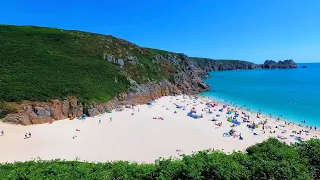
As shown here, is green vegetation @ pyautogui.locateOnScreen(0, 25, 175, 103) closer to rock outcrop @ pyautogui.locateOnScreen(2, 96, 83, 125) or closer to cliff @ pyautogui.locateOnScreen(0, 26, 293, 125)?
cliff @ pyautogui.locateOnScreen(0, 26, 293, 125)

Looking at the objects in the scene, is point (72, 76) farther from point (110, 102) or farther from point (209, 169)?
point (209, 169)

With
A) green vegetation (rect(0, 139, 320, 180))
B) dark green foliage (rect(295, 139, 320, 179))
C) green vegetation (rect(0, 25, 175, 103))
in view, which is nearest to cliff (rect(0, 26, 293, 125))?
green vegetation (rect(0, 25, 175, 103))

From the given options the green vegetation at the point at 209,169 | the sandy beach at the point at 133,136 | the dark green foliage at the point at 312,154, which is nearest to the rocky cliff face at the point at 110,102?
the sandy beach at the point at 133,136

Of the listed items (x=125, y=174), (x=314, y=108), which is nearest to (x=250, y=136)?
(x=125, y=174)

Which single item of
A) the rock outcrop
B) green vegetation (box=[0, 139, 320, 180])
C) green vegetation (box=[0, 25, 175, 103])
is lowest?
the rock outcrop

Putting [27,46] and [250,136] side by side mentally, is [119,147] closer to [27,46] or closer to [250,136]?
[250,136]

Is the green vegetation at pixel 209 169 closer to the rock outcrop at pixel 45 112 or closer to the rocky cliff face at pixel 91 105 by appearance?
the rock outcrop at pixel 45 112
